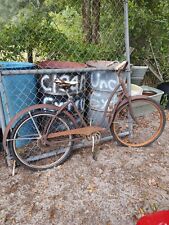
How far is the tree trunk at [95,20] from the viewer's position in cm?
400

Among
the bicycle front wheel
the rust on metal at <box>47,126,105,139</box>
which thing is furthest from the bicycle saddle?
the bicycle front wheel

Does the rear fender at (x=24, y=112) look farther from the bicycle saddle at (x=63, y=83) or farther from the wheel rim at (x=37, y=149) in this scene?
the bicycle saddle at (x=63, y=83)

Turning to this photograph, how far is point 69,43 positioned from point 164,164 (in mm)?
2062

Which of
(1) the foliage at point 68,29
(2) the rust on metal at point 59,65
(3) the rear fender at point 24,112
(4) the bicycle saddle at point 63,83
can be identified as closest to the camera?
(3) the rear fender at point 24,112

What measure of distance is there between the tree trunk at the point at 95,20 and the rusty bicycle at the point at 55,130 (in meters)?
1.29

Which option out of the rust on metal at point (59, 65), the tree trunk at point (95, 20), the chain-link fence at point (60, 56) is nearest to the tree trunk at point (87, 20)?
the chain-link fence at point (60, 56)

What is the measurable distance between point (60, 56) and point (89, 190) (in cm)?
193

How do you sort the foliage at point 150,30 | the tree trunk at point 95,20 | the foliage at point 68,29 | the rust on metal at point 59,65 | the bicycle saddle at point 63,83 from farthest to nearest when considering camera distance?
the foliage at point 150,30 < the tree trunk at point 95,20 < the foliage at point 68,29 < the rust on metal at point 59,65 < the bicycle saddle at point 63,83

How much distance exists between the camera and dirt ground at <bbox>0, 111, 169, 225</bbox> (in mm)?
2279

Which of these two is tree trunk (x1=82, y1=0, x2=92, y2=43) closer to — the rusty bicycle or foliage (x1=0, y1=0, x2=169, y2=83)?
foliage (x1=0, y1=0, x2=169, y2=83)

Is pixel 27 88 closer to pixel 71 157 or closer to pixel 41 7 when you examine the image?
pixel 71 157

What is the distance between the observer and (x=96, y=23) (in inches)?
163

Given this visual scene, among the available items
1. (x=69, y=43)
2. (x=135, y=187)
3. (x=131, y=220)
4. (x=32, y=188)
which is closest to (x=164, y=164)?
(x=135, y=187)

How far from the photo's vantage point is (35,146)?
10.4ft
